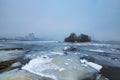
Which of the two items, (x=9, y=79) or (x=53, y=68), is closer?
(x=9, y=79)

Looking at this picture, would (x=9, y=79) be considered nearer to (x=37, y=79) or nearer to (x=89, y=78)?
(x=37, y=79)

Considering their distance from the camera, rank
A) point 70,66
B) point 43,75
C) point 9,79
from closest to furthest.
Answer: point 9,79 → point 43,75 → point 70,66

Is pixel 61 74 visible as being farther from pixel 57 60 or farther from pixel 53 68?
pixel 57 60

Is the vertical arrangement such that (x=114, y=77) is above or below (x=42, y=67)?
below

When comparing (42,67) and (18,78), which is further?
(42,67)

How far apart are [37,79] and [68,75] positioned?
1.06 m

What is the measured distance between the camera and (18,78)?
13.8 feet

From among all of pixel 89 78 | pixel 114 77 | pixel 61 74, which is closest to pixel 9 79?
pixel 61 74

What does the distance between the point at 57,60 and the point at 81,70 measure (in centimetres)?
127

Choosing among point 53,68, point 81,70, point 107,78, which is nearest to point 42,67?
point 53,68

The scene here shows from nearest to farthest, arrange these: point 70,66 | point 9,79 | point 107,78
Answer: point 9,79 < point 107,78 < point 70,66

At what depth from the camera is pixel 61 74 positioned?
502cm

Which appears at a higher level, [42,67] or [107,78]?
[42,67]

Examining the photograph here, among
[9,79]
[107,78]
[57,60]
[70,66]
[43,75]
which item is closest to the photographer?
[9,79]
